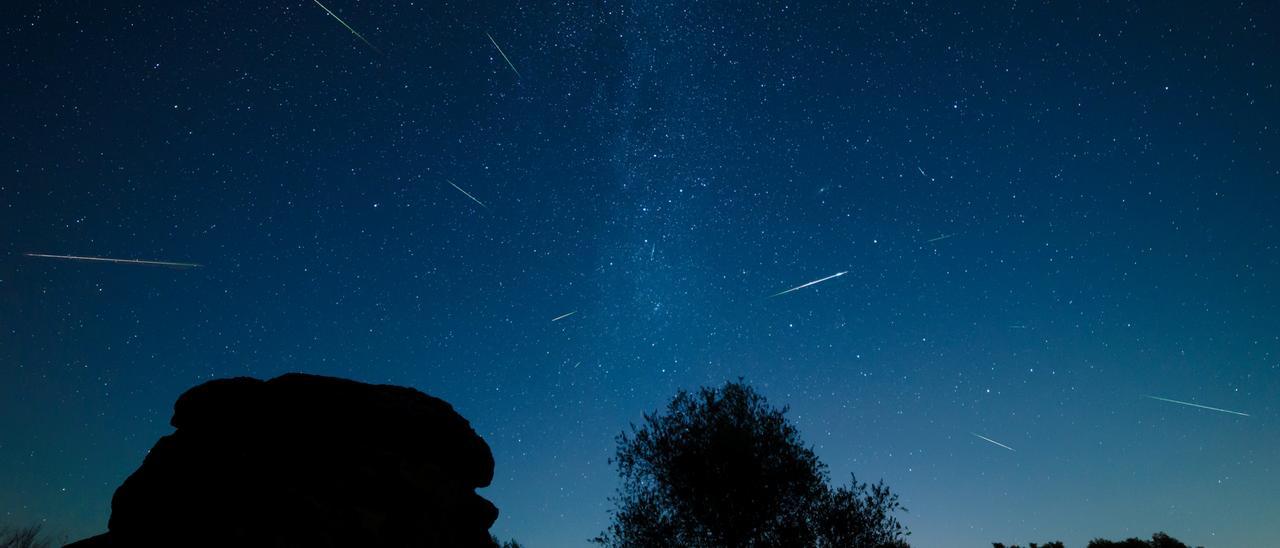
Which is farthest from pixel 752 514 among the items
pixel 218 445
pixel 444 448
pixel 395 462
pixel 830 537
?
pixel 218 445

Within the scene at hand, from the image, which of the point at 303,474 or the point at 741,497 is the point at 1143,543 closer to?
the point at 741,497

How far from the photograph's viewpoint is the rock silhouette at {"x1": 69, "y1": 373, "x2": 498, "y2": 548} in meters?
10.6

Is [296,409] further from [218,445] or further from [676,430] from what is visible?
[676,430]

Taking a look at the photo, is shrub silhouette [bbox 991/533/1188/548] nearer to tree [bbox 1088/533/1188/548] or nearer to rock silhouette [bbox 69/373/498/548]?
tree [bbox 1088/533/1188/548]

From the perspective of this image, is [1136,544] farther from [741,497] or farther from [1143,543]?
[741,497]

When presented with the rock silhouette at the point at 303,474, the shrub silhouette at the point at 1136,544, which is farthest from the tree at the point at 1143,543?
the rock silhouette at the point at 303,474

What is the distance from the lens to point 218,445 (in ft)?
39.3

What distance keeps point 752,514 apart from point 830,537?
2915 millimetres

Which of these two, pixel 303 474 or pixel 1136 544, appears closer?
pixel 303 474

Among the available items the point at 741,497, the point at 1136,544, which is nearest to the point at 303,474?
the point at 741,497

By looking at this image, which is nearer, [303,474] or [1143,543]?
[303,474]

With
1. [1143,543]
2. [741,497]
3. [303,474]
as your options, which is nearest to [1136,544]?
[1143,543]

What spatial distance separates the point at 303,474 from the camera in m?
11.7

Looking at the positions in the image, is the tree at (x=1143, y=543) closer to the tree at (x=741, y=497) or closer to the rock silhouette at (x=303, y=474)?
the tree at (x=741, y=497)
